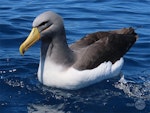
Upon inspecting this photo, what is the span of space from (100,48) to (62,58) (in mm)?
832

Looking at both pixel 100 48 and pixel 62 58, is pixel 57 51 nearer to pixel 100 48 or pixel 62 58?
pixel 62 58

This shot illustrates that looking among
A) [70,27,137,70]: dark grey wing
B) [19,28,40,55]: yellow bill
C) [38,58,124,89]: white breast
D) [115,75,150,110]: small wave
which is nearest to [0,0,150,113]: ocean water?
[115,75,150,110]: small wave

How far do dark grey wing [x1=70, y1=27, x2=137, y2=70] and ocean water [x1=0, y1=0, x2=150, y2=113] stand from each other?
0.41 meters

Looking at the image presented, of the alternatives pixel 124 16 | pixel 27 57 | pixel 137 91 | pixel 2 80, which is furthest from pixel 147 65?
pixel 124 16

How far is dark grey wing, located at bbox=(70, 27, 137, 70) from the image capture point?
7.48m

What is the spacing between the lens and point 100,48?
25.6 ft

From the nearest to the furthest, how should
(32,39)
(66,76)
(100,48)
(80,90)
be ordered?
(32,39), (66,76), (80,90), (100,48)

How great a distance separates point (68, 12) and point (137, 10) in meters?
1.89

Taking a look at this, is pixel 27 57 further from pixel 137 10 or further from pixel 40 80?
pixel 137 10

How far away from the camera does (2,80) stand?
7.73 m

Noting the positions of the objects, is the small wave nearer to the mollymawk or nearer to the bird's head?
the mollymawk

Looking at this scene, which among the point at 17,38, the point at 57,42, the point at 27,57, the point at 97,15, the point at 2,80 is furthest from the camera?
the point at 97,15

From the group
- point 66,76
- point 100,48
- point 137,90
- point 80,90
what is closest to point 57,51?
point 66,76

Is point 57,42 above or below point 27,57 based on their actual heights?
above
